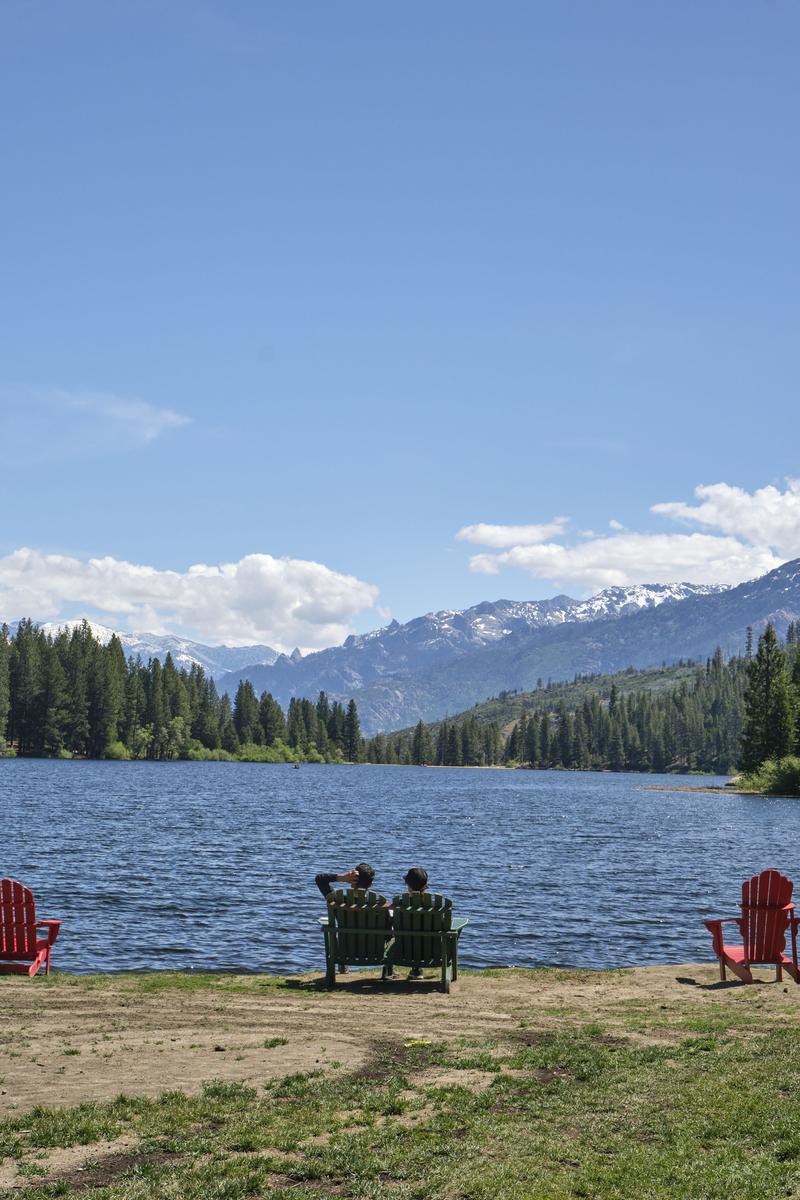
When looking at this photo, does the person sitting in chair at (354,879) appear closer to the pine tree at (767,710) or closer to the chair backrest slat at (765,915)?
the chair backrest slat at (765,915)

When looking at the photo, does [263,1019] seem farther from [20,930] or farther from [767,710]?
[767,710]

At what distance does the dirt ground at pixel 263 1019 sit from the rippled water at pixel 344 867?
465 centimetres

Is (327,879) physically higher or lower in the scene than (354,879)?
higher

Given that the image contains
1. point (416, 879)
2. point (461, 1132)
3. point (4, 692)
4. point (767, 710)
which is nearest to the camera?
point (461, 1132)

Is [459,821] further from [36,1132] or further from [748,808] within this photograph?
[36,1132]

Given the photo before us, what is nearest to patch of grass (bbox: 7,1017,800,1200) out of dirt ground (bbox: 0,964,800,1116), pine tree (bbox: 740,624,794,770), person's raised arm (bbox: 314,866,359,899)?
dirt ground (bbox: 0,964,800,1116)

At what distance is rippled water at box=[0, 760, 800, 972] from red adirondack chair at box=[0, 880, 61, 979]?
3054 millimetres

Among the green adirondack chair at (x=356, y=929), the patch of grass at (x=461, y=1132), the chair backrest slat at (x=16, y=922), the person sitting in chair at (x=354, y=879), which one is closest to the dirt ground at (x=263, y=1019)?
the person sitting in chair at (x=354, y=879)

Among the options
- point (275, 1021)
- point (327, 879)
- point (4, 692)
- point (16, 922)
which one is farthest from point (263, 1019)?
point (4, 692)

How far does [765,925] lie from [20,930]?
16418mm

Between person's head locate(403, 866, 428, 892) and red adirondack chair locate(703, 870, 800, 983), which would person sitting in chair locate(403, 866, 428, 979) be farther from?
red adirondack chair locate(703, 870, 800, 983)

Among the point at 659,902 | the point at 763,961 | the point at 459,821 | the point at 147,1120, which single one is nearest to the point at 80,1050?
the point at 147,1120

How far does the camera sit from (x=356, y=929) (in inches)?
864

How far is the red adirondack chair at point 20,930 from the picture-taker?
72.7 feet
